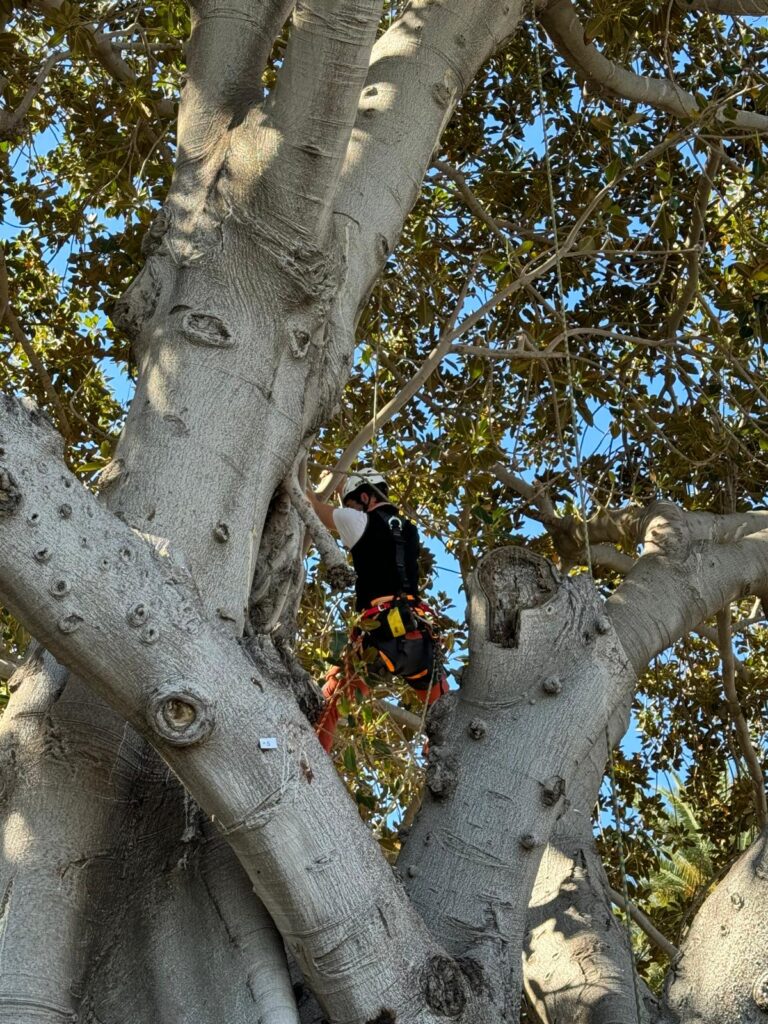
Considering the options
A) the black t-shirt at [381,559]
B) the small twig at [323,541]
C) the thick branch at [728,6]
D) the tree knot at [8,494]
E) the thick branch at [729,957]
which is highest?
the thick branch at [728,6]

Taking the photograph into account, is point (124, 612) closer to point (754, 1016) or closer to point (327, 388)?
point (327, 388)

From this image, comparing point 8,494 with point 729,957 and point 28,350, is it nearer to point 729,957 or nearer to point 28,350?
point 729,957

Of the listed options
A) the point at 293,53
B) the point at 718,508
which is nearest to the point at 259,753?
A: the point at 293,53

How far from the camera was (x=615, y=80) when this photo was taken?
5496mm

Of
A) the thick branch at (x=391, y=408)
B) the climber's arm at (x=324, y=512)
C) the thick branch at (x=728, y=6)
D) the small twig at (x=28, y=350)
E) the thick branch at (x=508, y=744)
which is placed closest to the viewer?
the thick branch at (x=508, y=744)

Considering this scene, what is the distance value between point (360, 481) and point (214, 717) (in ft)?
9.40

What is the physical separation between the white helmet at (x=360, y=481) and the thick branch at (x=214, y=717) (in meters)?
2.54

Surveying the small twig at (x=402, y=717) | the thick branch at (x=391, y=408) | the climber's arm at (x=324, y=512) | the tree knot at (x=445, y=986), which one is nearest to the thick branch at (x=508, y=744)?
the tree knot at (x=445, y=986)

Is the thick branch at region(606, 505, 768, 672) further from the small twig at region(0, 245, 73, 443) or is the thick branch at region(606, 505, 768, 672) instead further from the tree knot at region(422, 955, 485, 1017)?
the small twig at region(0, 245, 73, 443)

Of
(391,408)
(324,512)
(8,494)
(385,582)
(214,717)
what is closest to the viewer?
(8,494)

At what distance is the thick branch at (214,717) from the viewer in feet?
7.85

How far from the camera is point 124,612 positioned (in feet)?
8.00

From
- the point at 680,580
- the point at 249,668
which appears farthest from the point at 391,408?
the point at 249,668

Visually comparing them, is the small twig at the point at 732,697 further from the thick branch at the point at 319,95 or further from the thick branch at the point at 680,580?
the thick branch at the point at 319,95
